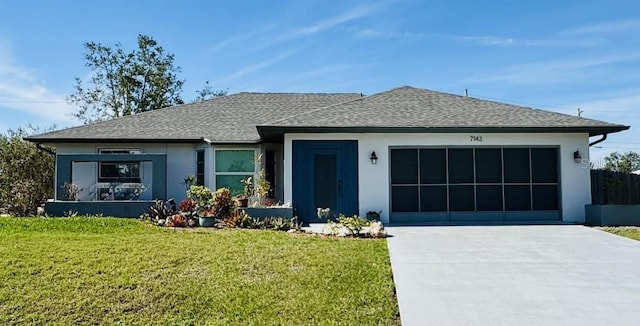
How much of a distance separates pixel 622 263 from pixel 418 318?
178 inches

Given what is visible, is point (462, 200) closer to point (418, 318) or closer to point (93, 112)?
point (418, 318)

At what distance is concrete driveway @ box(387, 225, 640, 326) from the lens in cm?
524

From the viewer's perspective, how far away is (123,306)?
575 cm

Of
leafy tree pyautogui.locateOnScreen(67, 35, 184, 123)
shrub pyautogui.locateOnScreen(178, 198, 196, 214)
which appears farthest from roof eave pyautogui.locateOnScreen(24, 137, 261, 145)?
leafy tree pyautogui.locateOnScreen(67, 35, 184, 123)

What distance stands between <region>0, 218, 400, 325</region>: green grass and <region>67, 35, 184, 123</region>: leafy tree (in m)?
22.4

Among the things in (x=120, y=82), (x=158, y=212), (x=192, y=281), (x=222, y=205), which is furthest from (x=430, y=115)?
(x=120, y=82)

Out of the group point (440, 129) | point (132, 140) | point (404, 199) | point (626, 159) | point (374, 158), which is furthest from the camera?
point (626, 159)

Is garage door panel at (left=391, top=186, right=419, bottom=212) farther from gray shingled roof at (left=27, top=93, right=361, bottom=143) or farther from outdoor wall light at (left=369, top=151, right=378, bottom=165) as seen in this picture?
gray shingled roof at (left=27, top=93, right=361, bottom=143)

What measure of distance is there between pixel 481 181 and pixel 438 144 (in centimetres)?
166

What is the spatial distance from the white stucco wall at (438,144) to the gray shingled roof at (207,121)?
356 centimetres

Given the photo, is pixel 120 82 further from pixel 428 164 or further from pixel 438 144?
pixel 438 144

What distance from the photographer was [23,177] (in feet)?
63.2

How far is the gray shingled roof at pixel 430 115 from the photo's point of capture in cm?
1297

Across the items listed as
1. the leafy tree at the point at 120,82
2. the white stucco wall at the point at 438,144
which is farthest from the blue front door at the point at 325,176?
the leafy tree at the point at 120,82
